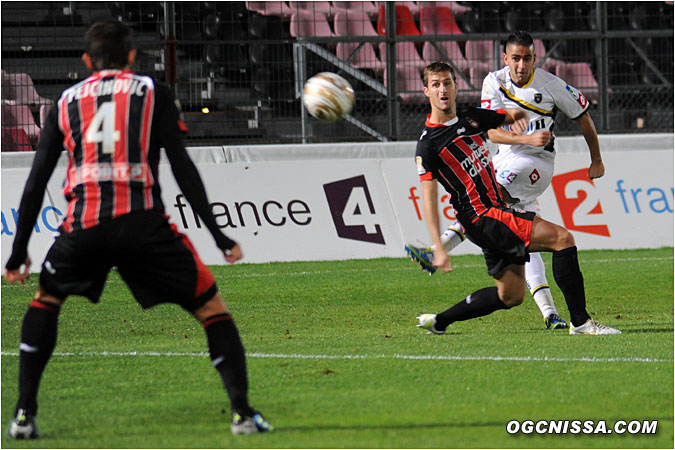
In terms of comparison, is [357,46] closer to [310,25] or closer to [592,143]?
[310,25]

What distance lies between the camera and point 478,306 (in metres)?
6.92

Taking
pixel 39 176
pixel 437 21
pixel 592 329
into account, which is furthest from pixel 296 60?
pixel 39 176

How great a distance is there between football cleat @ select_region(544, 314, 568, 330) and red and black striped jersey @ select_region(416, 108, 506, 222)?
3.72ft

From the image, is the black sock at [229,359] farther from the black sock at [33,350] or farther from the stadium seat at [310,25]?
the stadium seat at [310,25]

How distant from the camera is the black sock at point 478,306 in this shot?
6879 millimetres

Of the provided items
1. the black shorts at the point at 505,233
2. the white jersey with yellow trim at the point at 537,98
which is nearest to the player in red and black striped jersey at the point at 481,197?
the black shorts at the point at 505,233

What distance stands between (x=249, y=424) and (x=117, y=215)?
103 centimetres

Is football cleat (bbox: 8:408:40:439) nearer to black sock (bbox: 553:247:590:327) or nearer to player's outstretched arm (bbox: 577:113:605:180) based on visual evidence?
black sock (bbox: 553:247:590:327)

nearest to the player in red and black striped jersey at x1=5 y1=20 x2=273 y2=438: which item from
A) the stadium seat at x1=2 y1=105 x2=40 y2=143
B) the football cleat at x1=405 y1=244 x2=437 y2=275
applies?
the football cleat at x1=405 y1=244 x2=437 y2=275

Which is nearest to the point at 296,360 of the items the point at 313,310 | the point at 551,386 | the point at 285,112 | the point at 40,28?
the point at 551,386

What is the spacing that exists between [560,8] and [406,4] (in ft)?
11.2

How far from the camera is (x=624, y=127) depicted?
14500mm

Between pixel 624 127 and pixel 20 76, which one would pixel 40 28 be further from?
pixel 624 127

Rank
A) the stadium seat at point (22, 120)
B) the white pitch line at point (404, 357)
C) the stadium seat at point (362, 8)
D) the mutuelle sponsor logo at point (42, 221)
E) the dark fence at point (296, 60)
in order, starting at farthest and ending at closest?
the stadium seat at point (362, 8) < the dark fence at point (296, 60) < the stadium seat at point (22, 120) < the mutuelle sponsor logo at point (42, 221) < the white pitch line at point (404, 357)
